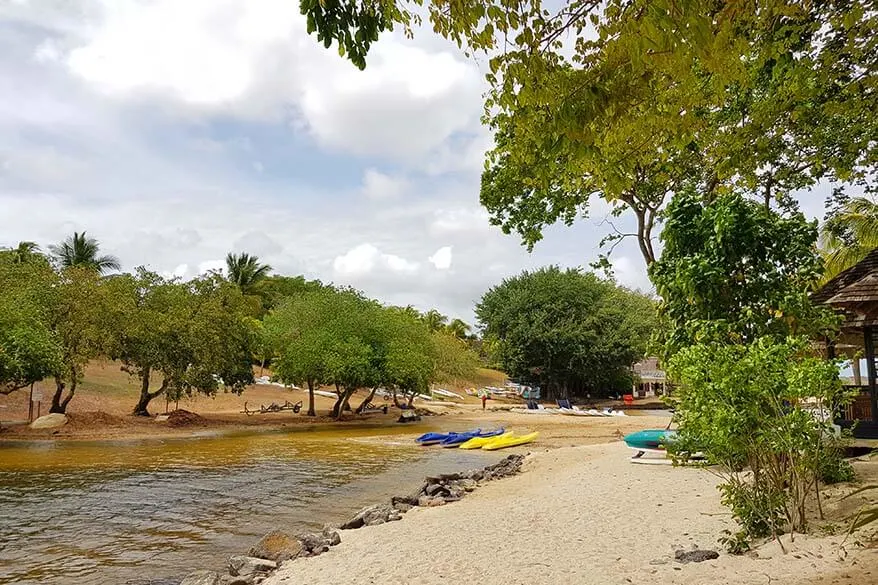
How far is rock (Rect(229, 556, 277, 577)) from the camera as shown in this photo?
7.21m

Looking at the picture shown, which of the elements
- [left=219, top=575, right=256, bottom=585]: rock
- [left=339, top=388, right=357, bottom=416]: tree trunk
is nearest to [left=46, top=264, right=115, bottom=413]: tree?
[left=339, top=388, right=357, bottom=416]: tree trunk

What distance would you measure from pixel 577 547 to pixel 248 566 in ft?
12.4

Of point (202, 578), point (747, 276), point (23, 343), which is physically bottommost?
point (202, 578)

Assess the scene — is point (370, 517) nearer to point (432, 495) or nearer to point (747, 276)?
point (432, 495)

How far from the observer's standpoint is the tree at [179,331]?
1083 inches

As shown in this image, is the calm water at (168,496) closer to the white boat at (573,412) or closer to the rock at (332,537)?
the rock at (332,537)

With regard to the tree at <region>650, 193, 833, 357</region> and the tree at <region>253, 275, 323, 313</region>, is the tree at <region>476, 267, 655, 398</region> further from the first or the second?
the tree at <region>650, 193, 833, 357</region>

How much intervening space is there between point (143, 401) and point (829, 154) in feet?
97.2

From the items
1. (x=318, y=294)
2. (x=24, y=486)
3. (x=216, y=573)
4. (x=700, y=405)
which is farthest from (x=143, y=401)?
(x=700, y=405)

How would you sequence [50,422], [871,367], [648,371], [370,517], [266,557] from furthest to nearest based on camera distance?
[648,371]
[50,422]
[871,367]
[370,517]
[266,557]

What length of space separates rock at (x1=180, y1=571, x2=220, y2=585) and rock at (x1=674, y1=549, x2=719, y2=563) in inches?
191

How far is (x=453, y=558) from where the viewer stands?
700 cm

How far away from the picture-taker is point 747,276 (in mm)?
8422

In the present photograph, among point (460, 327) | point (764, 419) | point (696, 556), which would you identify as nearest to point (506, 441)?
point (696, 556)
